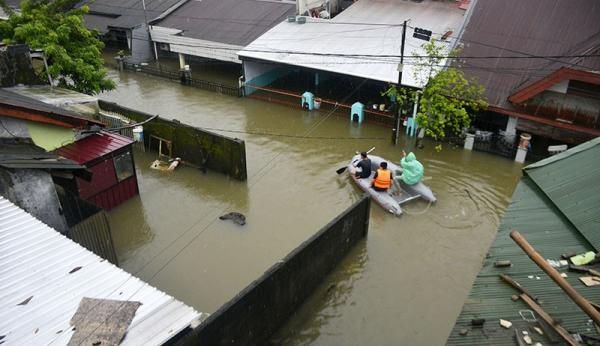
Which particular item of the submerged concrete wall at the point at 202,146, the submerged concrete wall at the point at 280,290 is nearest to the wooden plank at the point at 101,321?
the submerged concrete wall at the point at 280,290

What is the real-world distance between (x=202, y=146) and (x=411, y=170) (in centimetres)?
845

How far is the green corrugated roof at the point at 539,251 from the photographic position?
7090 mm

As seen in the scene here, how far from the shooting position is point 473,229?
16.0 m

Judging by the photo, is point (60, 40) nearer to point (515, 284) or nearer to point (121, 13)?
point (121, 13)

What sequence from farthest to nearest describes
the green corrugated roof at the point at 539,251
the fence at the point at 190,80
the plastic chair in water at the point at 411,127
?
1. the fence at the point at 190,80
2. the plastic chair in water at the point at 411,127
3. the green corrugated roof at the point at 539,251

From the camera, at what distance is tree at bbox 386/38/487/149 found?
64.5 ft

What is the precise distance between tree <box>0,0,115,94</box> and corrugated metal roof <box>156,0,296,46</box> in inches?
342

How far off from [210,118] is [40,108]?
37.3 ft

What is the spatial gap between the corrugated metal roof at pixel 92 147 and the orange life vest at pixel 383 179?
9105mm

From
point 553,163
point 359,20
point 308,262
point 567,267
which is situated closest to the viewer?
point 567,267

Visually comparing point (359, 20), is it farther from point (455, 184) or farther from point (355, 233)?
point (355, 233)

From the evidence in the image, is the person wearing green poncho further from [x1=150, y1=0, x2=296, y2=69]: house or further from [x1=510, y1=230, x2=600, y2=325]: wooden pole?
[x1=150, y1=0, x2=296, y2=69]: house

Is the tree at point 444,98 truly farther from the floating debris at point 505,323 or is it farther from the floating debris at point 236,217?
the floating debris at point 505,323

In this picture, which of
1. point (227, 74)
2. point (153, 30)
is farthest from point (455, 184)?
point (153, 30)
